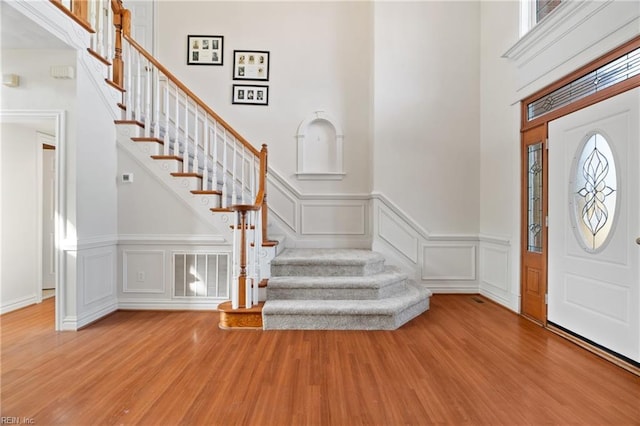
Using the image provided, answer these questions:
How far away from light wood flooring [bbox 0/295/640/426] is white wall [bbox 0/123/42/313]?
0.75 m

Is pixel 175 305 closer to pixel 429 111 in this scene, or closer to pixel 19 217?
pixel 19 217

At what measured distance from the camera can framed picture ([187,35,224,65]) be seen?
505 cm

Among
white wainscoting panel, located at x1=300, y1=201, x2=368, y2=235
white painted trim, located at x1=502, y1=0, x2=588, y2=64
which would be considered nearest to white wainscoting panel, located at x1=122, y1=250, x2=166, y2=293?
white wainscoting panel, located at x1=300, y1=201, x2=368, y2=235

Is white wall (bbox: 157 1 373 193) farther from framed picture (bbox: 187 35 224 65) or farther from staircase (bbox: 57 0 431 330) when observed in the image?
staircase (bbox: 57 0 431 330)

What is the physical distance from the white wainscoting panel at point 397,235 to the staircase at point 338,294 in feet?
1.93

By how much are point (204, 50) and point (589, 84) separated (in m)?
4.96

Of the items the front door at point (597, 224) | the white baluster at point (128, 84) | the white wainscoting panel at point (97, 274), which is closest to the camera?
the front door at point (597, 224)

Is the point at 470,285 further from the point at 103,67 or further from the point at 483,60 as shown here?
the point at 103,67

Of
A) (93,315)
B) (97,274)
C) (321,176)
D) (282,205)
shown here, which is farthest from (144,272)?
(321,176)

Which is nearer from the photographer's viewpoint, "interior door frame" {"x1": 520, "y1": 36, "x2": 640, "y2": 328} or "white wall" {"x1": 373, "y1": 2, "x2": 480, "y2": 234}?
"interior door frame" {"x1": 520, "y1": 36, "x2": 640, "y2": 328}

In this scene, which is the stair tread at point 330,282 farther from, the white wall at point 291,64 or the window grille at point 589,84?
the window grille at point 589,84

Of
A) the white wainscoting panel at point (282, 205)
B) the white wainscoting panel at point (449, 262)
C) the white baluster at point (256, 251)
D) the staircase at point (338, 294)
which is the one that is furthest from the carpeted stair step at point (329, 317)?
the white wainscoting panel at point (282, 205)

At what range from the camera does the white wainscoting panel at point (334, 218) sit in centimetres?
503

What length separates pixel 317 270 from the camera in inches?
148
